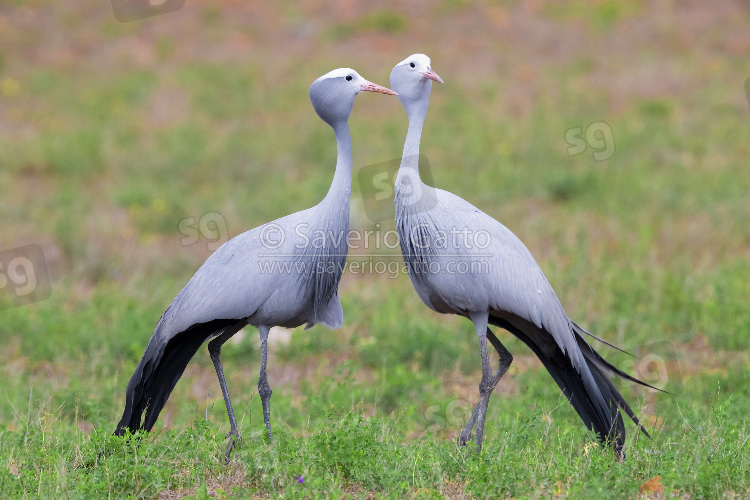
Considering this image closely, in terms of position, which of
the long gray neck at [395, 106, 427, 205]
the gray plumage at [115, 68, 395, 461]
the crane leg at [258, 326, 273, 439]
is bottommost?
the crane leg at [258, 326, 273, 439]

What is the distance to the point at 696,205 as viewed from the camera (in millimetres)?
10898

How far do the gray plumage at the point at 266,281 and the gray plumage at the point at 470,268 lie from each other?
31 cm

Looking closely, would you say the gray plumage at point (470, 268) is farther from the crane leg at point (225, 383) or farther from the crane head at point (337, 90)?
the crane leg at point (225, 383)

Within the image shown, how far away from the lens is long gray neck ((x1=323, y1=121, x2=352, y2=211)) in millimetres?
5008

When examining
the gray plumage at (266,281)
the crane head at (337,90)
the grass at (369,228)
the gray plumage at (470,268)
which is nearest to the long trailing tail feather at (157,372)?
the gray plumage at (266,281)

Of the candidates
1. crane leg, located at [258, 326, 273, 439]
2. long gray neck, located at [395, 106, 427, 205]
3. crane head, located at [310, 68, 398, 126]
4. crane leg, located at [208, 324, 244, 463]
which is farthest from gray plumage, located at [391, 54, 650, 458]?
crane leg, located at [208, 324, 244, 463]

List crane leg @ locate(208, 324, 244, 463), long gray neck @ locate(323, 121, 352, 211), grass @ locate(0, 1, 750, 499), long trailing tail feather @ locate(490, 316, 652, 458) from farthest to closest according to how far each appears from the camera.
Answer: long trailing tail feather @ locate(490, 316, 652, 458) → long gray neck @ locate(323, 121, 352, 211) → crane leg @ locate(208, 324, 244, 463) → grass @ locate(0, 1, 750, 499)

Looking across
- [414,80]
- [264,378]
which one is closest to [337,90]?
[414,80]

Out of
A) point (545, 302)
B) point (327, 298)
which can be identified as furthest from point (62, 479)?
point (545, 302)

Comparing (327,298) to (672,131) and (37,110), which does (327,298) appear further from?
(37,110)

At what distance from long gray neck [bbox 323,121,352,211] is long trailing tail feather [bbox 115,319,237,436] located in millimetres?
912

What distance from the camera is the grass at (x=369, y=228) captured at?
4500 mm

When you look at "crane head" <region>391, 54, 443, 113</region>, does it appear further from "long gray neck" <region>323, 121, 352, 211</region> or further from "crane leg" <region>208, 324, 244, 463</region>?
"crane leg" <region>208, 324, 244, 463</region>

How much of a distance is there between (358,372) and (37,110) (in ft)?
31.1
